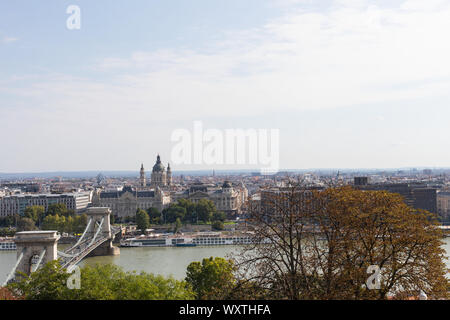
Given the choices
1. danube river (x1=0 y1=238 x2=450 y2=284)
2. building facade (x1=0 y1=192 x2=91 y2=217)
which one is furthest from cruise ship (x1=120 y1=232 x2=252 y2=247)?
building facade (x1=0 y1=192 x2=91 y2=217)

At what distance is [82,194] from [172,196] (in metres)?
6.21

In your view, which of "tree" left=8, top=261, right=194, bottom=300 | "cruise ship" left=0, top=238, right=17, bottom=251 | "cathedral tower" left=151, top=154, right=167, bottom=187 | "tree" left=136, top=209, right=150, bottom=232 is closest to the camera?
"tree" left=8, top=261, right=194, bottom=300

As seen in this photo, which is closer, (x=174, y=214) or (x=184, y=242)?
(x=184, y=242)

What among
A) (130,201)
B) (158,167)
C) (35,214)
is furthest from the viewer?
(158,167)

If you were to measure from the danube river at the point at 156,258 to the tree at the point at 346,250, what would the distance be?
7.62m

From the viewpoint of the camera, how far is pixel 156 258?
18078 mm

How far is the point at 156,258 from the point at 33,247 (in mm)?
6388

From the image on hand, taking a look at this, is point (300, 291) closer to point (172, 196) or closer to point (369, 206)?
point (369, 206)

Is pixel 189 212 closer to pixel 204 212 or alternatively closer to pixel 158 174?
pixel 204 212

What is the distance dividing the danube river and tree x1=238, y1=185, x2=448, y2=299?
762 centimetres

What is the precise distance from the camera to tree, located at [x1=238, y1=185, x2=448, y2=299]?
214 inches

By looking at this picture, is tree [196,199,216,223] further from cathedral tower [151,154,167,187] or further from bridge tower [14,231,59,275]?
bridge tower [14,231,59,275]

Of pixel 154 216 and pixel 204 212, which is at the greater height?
pixel 204 212

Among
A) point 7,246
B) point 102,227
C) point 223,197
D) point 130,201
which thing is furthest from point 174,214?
point 7,246
